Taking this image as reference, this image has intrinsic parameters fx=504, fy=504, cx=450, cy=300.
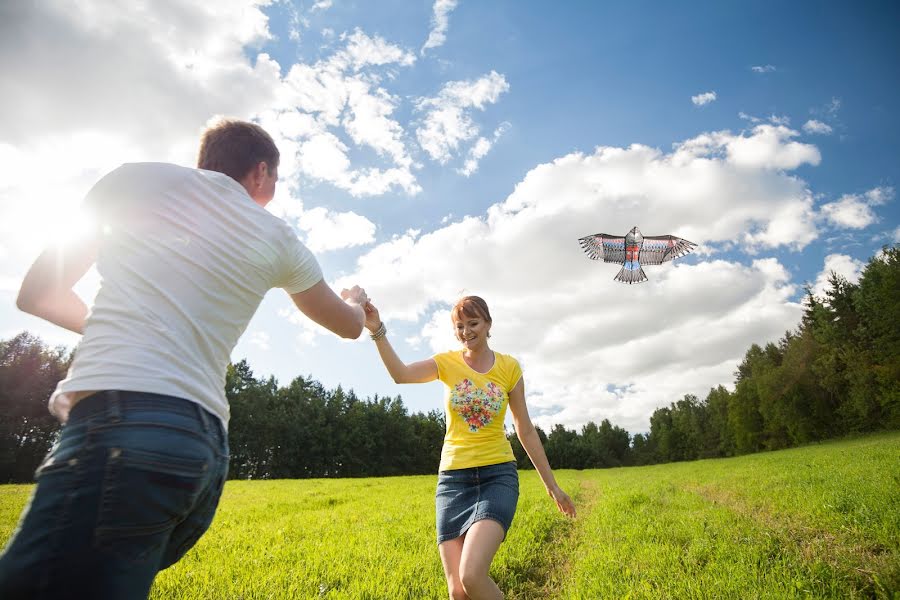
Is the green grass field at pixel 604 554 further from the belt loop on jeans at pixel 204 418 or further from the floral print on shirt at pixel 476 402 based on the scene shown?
the belt loop on jeans at pixel 204 418

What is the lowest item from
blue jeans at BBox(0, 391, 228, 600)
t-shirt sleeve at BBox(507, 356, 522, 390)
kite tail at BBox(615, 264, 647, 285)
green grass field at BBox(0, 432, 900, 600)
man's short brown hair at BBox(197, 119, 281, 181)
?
green grass field at BBox(0, 432, 900, 600)

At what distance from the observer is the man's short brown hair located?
2.30 meters

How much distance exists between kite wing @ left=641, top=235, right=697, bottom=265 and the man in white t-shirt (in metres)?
11.5

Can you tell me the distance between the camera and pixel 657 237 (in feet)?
40.3

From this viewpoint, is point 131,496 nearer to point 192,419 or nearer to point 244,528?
point 192,419

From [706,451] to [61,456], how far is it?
112 m

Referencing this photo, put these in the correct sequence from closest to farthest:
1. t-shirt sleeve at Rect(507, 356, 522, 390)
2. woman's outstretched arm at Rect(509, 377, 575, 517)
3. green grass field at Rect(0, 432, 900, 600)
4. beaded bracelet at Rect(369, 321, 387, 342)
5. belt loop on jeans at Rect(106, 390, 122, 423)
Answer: belt loop on jeans at Rect(106, 390, 122, 423), beaded bracelet at Rect(369, 321, 387, 342), woman's outstretched arm at Rect(509, 377, 575, 517), t-shirt sleeve at Rect(507, 356, 522, 390), green grass field at Rect(0, 432, 900, 600)

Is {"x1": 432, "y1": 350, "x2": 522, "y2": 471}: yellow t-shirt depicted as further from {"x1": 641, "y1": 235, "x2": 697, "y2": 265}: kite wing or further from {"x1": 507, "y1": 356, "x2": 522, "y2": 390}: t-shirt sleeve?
{"x1": 641, "y1": 235, "x2": 697, "y2": 265}: kite wing

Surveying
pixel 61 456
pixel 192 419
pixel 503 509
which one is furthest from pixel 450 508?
pixel 61 456

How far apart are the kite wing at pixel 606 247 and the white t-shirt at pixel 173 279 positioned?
1162 centimetres

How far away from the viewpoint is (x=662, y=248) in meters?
12.5

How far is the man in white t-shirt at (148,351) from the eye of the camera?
1401mm

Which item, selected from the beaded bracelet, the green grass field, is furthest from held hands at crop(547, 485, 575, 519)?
the beaded bracelet

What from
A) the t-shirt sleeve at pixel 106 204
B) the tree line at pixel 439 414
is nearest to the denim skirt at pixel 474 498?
the t-shirt sleeve at pixel 106 204
